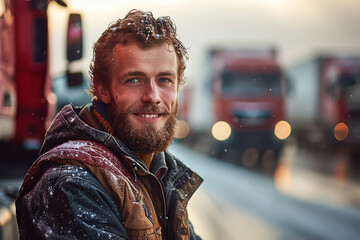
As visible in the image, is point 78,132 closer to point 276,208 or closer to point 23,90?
point 23,90

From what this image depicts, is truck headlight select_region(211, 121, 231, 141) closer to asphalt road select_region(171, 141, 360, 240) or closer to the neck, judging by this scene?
asphalt road select_region(171, 141, 360, 240)

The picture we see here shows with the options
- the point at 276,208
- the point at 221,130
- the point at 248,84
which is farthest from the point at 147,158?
the point at 221,130

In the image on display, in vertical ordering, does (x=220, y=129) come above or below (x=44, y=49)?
below

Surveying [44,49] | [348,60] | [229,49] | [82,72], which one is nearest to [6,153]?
[44,49]

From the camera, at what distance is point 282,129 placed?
44.7ft

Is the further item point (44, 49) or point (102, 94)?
point (44, 49)

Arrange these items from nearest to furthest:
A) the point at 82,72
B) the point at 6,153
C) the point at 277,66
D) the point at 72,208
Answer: the point at 72,208
the point at 82,72
the point at 6,153
the point at 277,66

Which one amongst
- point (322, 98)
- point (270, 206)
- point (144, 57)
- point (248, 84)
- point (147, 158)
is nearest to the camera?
point (144, 57)

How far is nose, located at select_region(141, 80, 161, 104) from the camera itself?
4.36ft

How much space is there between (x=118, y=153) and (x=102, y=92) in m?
0.19

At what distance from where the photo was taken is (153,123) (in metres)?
1.36

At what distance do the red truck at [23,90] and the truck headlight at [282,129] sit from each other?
10.0 metres

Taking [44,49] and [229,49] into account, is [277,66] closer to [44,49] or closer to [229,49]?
[229,49]

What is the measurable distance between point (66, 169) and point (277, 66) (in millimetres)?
13079
